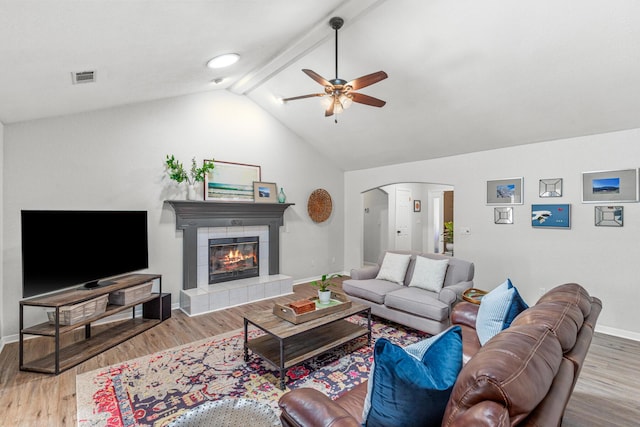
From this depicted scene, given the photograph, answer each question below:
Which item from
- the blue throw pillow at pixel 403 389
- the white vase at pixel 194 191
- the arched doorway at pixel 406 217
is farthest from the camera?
the arched doorway at pixel 406 217

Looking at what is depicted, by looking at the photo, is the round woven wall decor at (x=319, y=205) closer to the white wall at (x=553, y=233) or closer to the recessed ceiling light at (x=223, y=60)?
the white wall at (x=553, y=233)

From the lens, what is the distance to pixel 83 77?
2627 mm

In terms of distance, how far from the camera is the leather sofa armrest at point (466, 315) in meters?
2.65

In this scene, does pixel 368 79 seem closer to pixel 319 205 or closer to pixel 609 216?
pixel 609 216

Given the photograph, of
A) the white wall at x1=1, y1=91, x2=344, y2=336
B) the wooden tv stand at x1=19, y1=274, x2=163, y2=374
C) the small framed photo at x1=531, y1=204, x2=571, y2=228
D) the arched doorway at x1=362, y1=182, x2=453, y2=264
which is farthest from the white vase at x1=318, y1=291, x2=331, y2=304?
the arched doorway at x1=362, y1=182, x2=453, y2=264

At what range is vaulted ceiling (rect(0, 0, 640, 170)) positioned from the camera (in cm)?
203

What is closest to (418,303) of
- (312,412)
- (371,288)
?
(371,288)

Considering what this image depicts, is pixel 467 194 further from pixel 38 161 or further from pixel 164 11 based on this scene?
pixel 38 161

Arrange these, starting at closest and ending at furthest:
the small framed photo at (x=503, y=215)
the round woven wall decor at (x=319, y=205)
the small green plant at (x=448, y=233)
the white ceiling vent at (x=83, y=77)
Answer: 1. the white ceiling vent at (x=83, y=77)
2. the small framed photo at (x=503, y=215)
3. the round woven wall decor at (x=319, y=205)
4. the small green plant at (x=448, y=233)

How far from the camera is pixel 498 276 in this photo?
4.54m

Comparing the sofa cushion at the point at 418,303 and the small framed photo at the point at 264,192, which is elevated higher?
the small framed photo at the point at 264,192

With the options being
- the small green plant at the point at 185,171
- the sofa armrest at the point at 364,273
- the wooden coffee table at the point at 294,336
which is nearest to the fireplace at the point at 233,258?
the small green plant at the point at 185,171

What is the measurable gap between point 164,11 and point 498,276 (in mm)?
4960

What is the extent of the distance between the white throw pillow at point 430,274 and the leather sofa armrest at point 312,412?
8.75 feet
